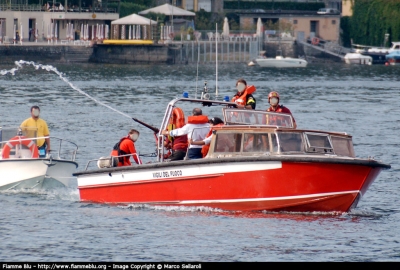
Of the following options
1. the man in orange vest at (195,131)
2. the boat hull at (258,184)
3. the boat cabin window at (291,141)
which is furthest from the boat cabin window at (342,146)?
the man in orange vest at (195,131)

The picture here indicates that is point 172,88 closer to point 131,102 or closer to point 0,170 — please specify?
point 131,102

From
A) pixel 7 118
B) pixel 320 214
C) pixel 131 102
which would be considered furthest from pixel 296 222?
pixel 131 102

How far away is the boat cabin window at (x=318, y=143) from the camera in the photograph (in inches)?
795

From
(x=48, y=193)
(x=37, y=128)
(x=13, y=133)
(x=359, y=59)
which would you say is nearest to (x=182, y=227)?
(x=48, y=193)

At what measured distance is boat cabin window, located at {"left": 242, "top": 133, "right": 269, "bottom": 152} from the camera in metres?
20.2

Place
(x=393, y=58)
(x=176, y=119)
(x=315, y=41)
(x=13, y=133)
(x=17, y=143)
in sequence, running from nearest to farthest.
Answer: (x=176, y=119) < (x=17, y=143) < (x=13, y=133) < (x=393, y=58) < (x=315, y=41)

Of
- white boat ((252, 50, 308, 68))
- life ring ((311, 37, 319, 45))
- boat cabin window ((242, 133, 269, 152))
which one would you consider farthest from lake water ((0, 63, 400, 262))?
life ring ((311, 37, 319, 45))

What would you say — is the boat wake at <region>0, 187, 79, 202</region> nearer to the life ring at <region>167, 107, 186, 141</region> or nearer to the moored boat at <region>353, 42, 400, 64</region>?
the life ring at <region>167, 107, 186, 141</region>

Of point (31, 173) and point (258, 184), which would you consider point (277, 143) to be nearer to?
point (258, 184)

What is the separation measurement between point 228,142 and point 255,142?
58cm

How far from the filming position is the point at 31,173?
79.6 feet

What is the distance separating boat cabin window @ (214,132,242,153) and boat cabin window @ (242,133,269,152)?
0.44 ft

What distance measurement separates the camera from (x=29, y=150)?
79.7 ft

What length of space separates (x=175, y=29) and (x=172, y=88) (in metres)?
43.6
